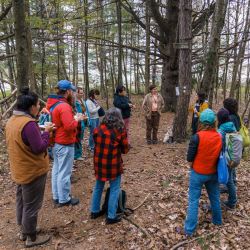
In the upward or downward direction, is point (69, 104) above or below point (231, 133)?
above

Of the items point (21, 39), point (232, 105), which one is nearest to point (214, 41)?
point (232, 105)

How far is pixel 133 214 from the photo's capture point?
4770mm

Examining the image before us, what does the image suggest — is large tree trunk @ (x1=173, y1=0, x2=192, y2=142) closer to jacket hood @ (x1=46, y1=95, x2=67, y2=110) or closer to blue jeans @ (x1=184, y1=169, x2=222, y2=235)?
blue jeans @ (x1=184, y1=169, x2=222, y2=235)

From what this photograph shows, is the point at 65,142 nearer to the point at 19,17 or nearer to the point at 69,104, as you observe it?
the point at 69,104

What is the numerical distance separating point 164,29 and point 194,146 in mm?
11865

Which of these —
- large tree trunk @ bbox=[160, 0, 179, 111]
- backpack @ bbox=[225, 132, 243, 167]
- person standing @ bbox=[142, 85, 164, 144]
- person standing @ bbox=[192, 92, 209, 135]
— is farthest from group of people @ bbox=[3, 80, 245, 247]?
large tree trunk @ bbox=[160, 0, 179, 111]

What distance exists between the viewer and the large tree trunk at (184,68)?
7.91 m

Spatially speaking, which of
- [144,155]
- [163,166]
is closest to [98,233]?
[163,166]

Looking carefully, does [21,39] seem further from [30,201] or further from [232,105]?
[232,105]

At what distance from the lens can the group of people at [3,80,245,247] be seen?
365 cm

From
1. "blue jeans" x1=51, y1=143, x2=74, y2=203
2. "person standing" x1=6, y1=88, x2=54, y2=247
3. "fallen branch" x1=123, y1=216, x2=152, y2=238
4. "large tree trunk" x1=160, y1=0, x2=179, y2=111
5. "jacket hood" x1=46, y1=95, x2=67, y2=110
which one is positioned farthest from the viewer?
"large tree trunk" x1=160, y1=0, x2=179, y2=111

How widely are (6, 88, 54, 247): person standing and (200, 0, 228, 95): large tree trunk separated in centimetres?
609

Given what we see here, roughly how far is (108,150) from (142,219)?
1.49 meters

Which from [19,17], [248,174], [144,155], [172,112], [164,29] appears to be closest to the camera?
[19,17]
